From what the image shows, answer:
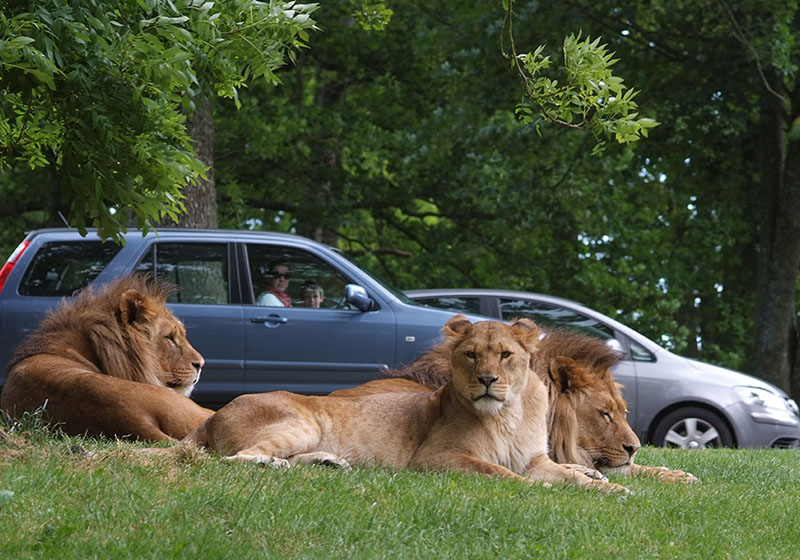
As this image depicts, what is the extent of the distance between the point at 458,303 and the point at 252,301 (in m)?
3.15

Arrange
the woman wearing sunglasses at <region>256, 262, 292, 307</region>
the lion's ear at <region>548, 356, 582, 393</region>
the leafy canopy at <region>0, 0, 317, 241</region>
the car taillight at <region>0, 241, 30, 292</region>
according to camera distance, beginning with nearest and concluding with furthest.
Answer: the leafy canopy at <region>0, 0, 317, 241</region> < the lion's ear at <region>548, 356, 582, 393</region> < the car taillight at <region>0, 241, 30, 292</region> < the woman wearing sunglasses at <region>256, 262, 292, 307</region>

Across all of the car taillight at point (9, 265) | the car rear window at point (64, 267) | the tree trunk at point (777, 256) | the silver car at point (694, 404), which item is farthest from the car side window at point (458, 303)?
the tree trunk at point (777, 256)

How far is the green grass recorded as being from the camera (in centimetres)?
455

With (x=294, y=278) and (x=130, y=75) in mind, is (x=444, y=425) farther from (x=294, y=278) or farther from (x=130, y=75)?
(x=294, y=278)

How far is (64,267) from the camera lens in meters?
10.4

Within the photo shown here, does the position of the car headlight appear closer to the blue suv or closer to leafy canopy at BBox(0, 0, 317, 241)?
the blue suv

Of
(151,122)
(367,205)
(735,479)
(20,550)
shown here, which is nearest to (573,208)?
(367,205)

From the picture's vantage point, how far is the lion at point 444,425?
6.46 meters

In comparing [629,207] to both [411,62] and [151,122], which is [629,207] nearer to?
[411,62]

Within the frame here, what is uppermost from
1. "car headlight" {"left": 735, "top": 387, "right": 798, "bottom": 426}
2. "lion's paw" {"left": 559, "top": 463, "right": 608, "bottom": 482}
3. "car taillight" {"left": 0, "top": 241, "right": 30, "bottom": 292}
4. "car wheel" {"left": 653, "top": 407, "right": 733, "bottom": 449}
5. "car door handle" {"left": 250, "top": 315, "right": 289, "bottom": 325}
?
"car taillight" {"left": 0, "top": 241, "right": 30, "bottom": 292}

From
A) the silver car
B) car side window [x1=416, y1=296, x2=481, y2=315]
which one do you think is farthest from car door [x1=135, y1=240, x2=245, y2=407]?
the silver car

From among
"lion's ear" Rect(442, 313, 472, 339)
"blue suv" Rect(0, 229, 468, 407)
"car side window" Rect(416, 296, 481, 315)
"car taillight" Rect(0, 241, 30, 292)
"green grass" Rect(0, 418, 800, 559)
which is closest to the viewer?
"green grass" Rect(0, 418, 800, 559)

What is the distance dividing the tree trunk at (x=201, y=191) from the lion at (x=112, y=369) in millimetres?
5562

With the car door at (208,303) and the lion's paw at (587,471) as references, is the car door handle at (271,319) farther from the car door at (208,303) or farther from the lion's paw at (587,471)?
the lion's paw at (587,471)
